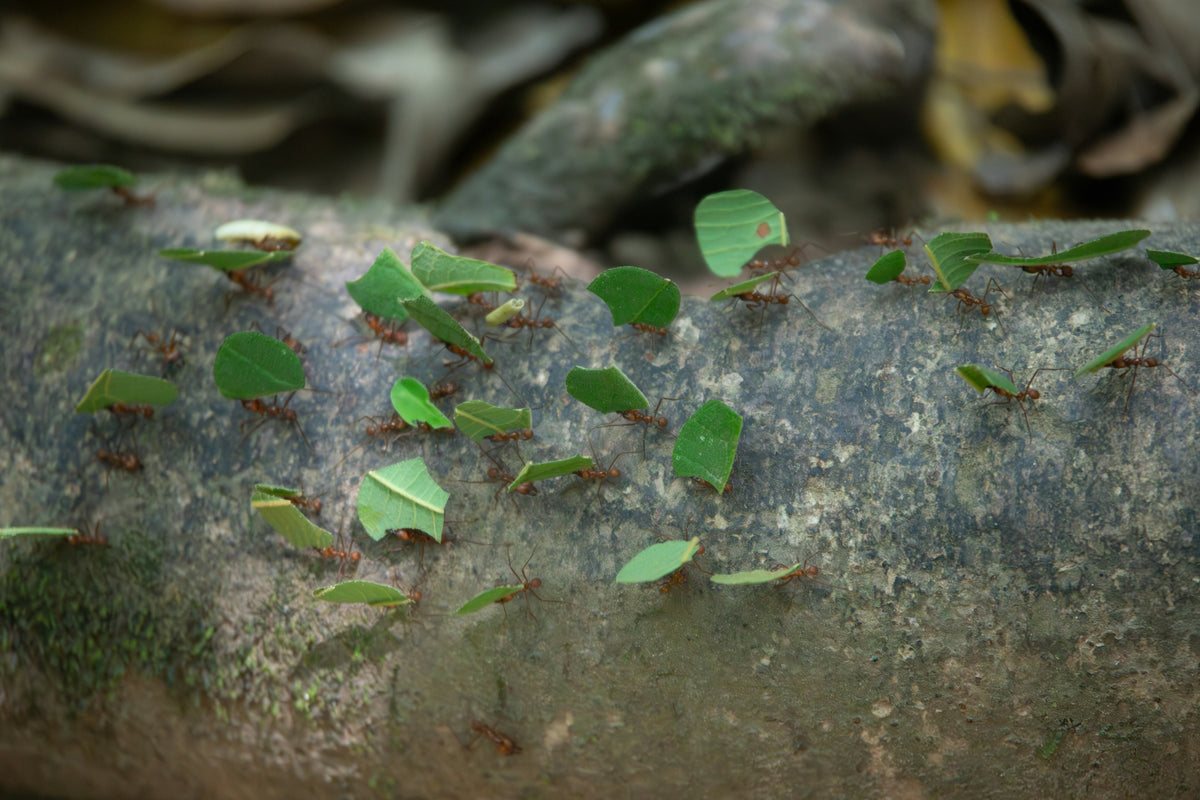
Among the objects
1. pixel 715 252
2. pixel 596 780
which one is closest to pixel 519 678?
pixel 596 780

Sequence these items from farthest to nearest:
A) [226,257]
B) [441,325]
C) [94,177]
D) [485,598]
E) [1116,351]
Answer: [94,177] → [226,257] → [441,325] → [485,598] → [1116,351]

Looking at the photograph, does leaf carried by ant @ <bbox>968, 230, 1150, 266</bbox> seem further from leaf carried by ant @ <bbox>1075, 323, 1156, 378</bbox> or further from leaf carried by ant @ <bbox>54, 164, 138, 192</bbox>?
leaf carried by ant @ <bbox>54, 164, 138, 192</bbox>

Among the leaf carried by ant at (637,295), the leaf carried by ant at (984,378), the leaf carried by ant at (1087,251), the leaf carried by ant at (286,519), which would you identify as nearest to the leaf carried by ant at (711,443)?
the leaf carried by ant at (637,295)

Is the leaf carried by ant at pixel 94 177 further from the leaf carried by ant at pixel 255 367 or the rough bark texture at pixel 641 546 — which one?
the leaf carried by ant at pixel 255 367

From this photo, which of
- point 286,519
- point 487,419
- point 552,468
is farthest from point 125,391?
point 552,468

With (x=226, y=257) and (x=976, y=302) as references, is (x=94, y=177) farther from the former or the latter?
(x=976, y=302)

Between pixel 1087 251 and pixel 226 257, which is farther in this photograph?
pixel 226 257
